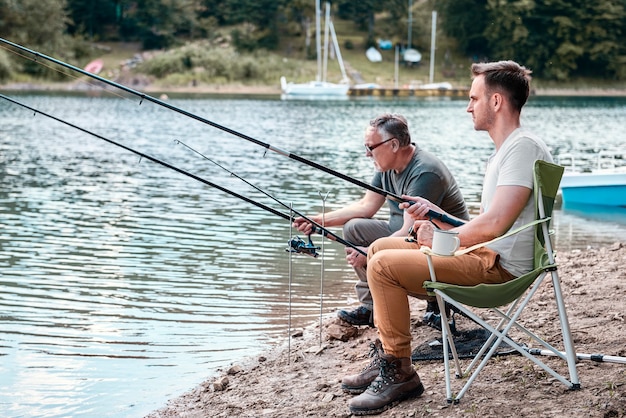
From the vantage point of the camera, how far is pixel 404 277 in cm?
392

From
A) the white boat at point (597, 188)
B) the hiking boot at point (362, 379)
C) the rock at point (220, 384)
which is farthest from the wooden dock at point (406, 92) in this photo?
the hiking boot at point (362, 379)

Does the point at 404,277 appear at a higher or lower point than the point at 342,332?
higher

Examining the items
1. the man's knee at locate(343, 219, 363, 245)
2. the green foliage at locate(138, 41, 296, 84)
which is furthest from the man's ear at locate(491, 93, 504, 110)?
the green foliage at locate(138, 41, 296, 84)

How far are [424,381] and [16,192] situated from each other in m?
12.6

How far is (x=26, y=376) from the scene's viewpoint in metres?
5.57

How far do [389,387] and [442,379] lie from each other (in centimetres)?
43

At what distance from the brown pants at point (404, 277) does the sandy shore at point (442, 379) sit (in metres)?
0.35

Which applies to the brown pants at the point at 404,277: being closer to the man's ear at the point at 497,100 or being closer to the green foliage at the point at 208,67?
the man's ear at the point at 497,100

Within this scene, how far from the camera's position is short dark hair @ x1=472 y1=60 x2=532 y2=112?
13.0 ft

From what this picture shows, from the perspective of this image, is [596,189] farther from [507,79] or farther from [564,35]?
[564,35]

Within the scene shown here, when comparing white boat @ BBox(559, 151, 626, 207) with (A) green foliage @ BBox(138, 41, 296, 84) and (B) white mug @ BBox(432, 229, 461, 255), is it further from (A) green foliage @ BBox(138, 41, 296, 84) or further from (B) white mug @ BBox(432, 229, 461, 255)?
(A) green foliage @ BBox(138, 41, 296, 84)

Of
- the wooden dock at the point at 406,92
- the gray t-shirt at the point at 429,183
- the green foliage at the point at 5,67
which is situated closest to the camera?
the gray t-shirt at the point at 429,183

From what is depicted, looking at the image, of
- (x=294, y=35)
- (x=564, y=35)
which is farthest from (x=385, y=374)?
(x=294, y=35)

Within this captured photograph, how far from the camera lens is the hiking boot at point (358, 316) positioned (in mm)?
5645
